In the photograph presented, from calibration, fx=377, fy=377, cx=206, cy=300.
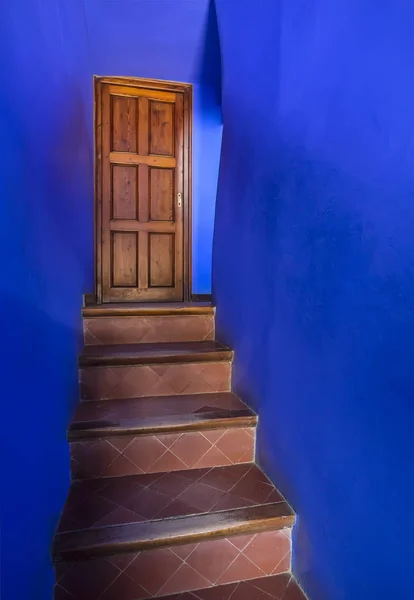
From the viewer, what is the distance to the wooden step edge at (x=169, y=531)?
3.86 ft

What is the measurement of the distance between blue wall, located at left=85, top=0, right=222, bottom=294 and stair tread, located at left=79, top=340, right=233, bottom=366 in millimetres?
1533

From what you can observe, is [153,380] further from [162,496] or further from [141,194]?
[141,194]

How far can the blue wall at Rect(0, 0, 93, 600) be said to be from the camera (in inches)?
35.5

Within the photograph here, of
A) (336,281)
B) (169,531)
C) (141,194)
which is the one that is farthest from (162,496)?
(141,194)

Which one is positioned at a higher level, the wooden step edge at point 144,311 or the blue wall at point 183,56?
the blue wall at point 183,56

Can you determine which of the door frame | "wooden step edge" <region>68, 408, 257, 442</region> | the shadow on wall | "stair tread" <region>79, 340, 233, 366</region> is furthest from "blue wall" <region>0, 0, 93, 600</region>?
the shadow on wall

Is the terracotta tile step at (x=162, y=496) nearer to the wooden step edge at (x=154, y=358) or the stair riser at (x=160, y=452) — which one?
the stair riser at (x=160, y=452)

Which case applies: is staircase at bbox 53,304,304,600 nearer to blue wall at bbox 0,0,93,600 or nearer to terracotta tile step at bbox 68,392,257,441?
terracotta tile step at bbox 68,392,257,441

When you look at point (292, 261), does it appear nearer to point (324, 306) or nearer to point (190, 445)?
point (324, 306)

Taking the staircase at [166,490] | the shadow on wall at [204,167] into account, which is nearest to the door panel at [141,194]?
the shadow on wall at [204,167]

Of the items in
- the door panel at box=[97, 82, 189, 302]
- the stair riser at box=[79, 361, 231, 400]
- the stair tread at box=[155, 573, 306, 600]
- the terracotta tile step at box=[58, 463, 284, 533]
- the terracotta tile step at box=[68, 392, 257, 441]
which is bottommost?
the stair tread at box=[155, 573, 306, 600]

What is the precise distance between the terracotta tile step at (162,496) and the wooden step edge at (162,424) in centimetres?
19

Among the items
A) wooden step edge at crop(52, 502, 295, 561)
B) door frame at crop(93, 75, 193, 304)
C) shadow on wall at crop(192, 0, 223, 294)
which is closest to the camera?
wooden step edge at crop(52, 502, 295, 561)

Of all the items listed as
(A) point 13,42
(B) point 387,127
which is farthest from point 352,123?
(A) point 13,42
